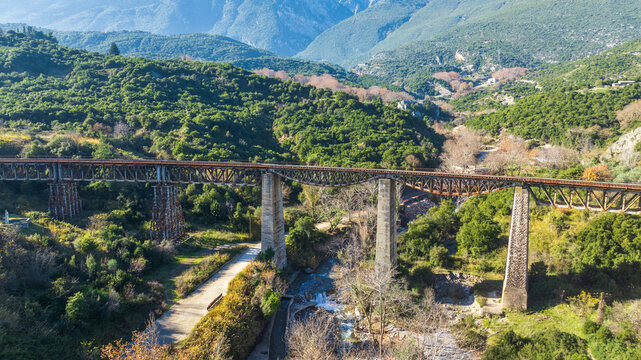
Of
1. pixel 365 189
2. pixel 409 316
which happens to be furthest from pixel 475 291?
pixel 365 189

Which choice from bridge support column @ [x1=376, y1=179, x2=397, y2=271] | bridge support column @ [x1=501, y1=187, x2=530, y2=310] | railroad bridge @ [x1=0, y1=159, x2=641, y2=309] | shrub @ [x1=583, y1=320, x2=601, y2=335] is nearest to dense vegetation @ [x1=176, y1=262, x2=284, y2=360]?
railroad bridge @ [x1=0, y1=159, x2=641, y2=309]

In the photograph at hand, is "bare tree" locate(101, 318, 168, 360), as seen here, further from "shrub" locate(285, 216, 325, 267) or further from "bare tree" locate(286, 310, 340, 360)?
"shrub" locate(285, 216, 325, 267)

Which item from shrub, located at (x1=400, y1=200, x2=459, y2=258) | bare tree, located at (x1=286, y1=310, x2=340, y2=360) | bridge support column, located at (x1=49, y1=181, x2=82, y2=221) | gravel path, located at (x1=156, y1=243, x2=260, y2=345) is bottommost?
bare tree, located at (x1=286, y1=310, x2=340, y2=360)

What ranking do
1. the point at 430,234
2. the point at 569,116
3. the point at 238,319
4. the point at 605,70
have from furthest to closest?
the point at 605,70, the point at 569,116, the point at 430,234, the point at 238,319

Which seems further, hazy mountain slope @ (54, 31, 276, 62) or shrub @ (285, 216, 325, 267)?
hazy mountain slope @ (54, 31, 276, 62)

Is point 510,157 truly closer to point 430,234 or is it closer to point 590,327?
point 430,234

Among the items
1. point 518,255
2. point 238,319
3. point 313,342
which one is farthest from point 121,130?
point 518,255

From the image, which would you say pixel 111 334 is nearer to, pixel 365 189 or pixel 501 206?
pixel 365 189
